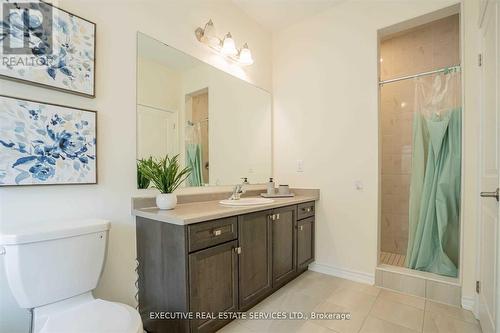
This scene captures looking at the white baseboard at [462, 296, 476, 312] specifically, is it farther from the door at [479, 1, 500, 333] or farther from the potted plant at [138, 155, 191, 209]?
the potted plant at [138, 155, 191, 209]

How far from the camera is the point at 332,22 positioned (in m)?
2.56

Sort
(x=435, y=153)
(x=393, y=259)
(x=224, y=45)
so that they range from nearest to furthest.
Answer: (x=435, y=153)
(x=224, y=45)
(x=393, y=259)

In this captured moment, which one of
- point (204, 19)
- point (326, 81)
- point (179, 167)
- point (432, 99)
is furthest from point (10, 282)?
point (432, 99)

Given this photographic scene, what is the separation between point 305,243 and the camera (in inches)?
98.0

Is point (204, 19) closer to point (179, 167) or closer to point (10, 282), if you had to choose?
point (179, 167)

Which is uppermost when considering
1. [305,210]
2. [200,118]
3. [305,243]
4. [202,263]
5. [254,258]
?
[200,118]

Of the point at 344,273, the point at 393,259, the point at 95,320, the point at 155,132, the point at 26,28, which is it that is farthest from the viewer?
the point at 393,259

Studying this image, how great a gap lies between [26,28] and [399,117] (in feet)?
11.2

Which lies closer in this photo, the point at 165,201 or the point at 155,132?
the point at 165,201

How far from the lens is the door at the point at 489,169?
4.39 feet

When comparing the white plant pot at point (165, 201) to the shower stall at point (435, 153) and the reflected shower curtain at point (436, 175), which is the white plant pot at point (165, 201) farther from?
the reflected shower curtain at point (436, 175)

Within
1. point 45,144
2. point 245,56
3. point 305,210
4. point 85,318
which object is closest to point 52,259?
point 85,318

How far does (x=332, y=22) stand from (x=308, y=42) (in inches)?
11.8

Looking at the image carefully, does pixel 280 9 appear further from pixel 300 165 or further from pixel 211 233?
pixel 211 233
